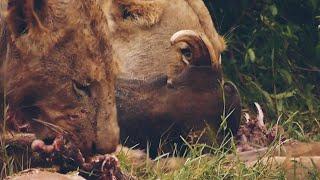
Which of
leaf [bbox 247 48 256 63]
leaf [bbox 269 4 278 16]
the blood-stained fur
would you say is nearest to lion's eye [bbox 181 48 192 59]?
the blood-stained fur

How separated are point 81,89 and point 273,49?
3143 mm

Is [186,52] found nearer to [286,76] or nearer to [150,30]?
[150,30]

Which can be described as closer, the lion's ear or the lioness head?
the lion's ear

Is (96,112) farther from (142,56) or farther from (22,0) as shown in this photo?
(142,56)

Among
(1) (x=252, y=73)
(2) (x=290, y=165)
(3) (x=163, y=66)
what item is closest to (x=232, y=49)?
(1) (x=252, y=73)

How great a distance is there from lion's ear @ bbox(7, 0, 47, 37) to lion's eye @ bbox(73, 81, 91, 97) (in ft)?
1.14

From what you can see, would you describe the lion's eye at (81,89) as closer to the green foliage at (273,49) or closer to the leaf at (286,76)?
the green foliage at (273,49)

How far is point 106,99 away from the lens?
5070 millimetres

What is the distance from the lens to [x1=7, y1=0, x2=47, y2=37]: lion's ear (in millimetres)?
4746

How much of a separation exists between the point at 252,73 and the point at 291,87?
0.33m

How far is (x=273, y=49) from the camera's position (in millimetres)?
7922

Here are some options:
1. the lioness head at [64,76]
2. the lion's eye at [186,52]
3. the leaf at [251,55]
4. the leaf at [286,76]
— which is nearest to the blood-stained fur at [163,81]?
the lion's eye at [186,52]

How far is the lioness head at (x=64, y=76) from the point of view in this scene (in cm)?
488

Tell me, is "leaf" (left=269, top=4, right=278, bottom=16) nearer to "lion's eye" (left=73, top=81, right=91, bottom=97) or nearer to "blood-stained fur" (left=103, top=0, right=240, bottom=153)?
"blood-stained fur" (left=103, top=0, right=240, bottom=153)
